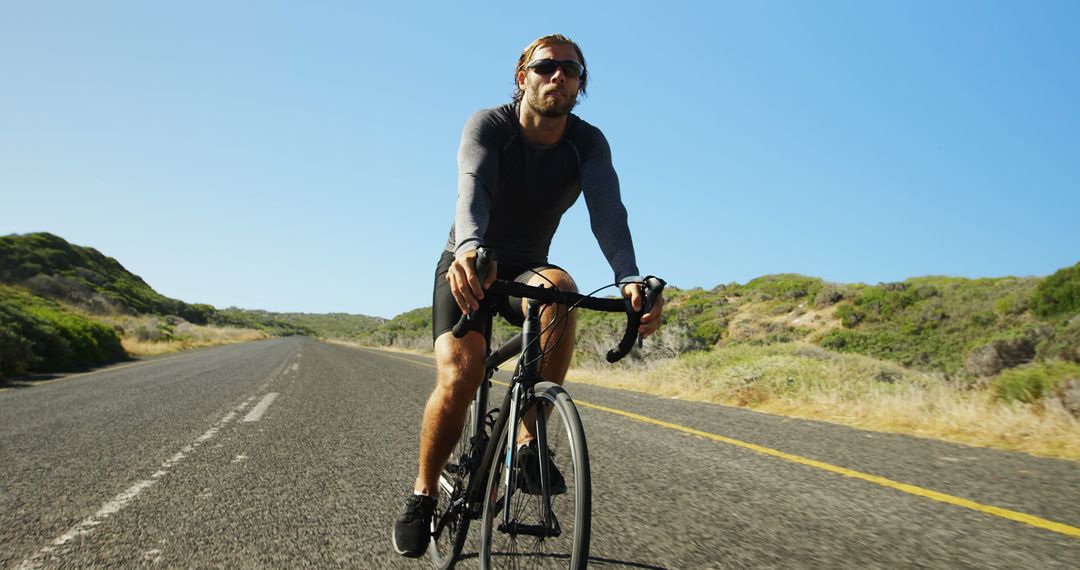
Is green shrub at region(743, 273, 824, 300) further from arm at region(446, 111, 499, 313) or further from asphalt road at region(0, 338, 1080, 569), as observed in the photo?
arm at region(446, 111, 499, 313)

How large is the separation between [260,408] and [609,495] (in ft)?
19.1

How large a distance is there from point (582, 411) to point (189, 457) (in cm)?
417

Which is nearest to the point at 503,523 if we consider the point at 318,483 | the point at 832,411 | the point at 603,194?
the point at 603,194

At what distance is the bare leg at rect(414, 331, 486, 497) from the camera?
2.28 m

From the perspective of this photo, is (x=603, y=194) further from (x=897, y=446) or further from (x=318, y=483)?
(x=897, y=446)

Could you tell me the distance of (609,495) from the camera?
3549 mm

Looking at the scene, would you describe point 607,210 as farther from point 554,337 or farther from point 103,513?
point 103,513

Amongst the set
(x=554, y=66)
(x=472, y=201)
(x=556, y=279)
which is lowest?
(x=556, y=279)

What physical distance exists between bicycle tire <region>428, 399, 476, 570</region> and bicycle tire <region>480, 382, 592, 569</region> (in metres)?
0.14

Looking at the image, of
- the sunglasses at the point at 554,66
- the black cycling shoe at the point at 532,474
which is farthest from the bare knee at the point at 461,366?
the sunglasses at the point at 554,66

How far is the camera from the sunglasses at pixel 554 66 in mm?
2428

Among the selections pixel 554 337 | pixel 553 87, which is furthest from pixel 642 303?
pixel 553 87

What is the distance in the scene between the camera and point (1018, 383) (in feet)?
22.3

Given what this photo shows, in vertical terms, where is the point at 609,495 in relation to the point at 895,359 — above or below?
below
